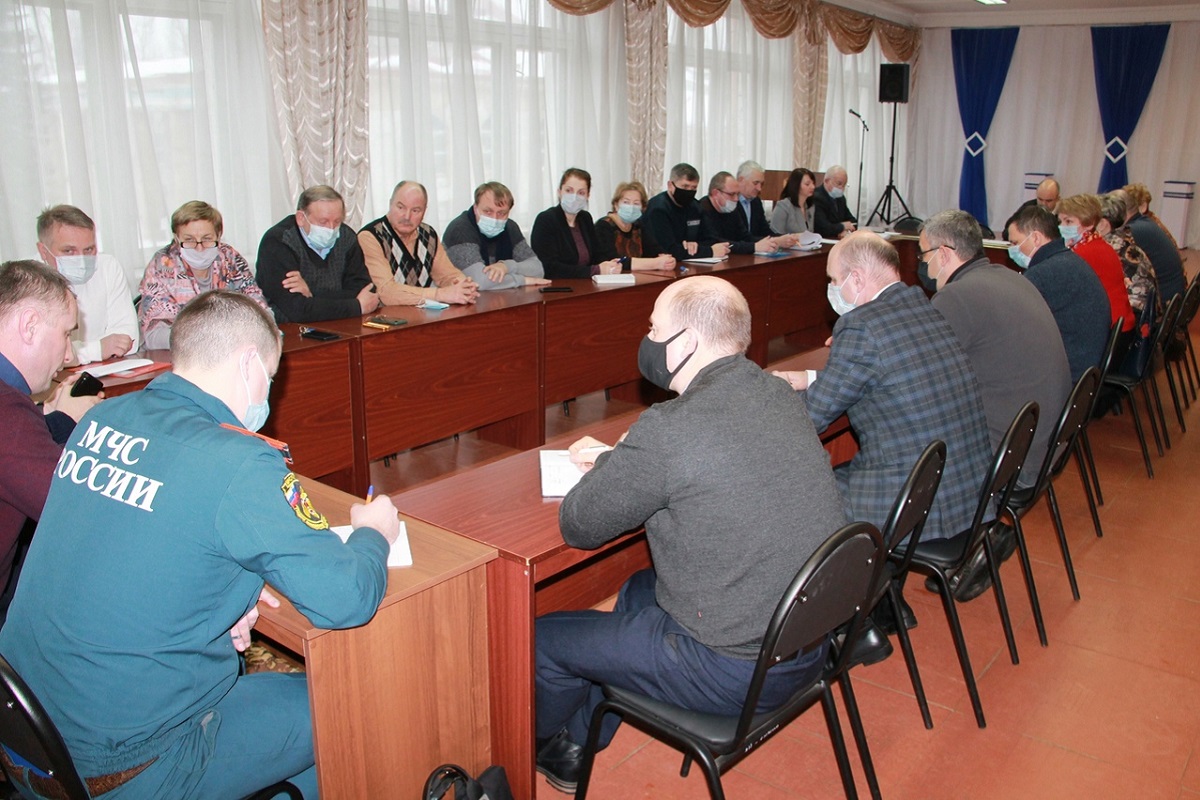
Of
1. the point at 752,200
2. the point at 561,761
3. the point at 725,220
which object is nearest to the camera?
the point at 561,761

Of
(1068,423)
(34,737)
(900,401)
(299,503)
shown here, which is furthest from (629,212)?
(34,737)

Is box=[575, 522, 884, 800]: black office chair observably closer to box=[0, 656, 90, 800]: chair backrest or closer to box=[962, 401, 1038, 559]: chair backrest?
box=[962, 401, 1038, 559]: chair backrest

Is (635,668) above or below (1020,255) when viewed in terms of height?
below

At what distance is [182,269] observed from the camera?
355 centimetres

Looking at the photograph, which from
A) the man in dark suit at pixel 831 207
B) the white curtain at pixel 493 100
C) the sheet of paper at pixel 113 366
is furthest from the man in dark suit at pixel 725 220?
the sheet of paper at pixel 113 366

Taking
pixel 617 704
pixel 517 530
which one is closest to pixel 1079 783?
pixel 617 704

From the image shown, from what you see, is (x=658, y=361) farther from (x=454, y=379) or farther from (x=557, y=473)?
(x=454, y=379)

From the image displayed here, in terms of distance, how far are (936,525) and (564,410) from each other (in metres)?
3.00

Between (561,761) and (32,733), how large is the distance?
1.15 m

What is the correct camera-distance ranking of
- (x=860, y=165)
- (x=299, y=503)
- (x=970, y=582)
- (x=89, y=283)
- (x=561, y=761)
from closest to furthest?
(x=299, y=503), (x=561, y=761), (x=970, y=582), (x=89, y=283), (x=860, y=165)

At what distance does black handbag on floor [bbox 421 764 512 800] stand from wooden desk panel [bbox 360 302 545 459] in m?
2.06

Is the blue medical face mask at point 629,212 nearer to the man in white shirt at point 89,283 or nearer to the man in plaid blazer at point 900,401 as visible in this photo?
the man in white shirt at point 89,283

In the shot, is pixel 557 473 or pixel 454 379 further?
pixel 454 379

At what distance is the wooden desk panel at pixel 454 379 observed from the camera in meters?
3.73
